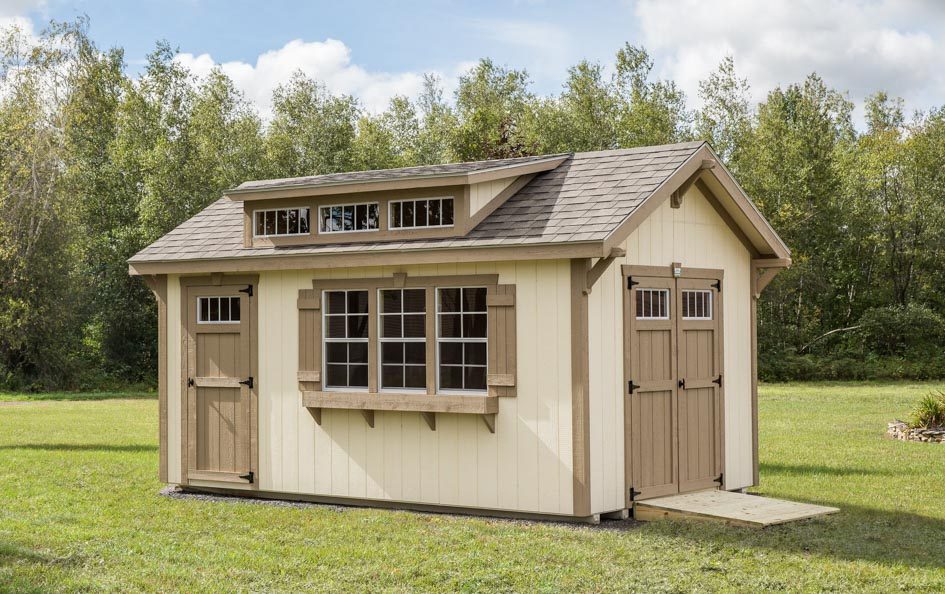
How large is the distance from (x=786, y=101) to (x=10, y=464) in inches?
1206

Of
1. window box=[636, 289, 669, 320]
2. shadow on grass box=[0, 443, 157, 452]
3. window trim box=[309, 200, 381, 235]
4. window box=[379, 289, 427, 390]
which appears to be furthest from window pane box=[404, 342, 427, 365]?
shadow on grass box=[0, 443, 157, 452]

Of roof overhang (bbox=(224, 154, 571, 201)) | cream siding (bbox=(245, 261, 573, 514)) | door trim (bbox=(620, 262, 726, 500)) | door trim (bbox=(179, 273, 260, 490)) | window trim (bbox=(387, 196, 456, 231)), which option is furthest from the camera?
door trim (bbox=(179, 273, 260, 490))

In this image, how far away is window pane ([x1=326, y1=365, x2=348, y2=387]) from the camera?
10789 millimetres

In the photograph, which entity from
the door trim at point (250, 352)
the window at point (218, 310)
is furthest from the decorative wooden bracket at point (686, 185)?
the window at point (218, 310)

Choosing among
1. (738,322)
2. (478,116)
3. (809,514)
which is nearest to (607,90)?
(478,116)

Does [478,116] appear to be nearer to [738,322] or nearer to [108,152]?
[108,152]

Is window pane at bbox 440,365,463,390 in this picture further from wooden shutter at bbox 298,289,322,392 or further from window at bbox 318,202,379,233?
window at bbox 318,202,379,233

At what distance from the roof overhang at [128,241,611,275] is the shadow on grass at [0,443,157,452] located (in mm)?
5150

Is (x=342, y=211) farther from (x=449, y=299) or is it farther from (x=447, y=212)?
(x=449, y=299)

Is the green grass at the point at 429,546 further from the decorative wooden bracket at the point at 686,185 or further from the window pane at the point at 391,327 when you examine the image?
the decorative wooden bracket at the point at 686,185

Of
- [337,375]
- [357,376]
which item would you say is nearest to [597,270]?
[357,376]

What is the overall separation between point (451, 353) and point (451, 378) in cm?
24

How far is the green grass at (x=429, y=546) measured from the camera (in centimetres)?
740

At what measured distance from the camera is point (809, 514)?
9.61 metres
